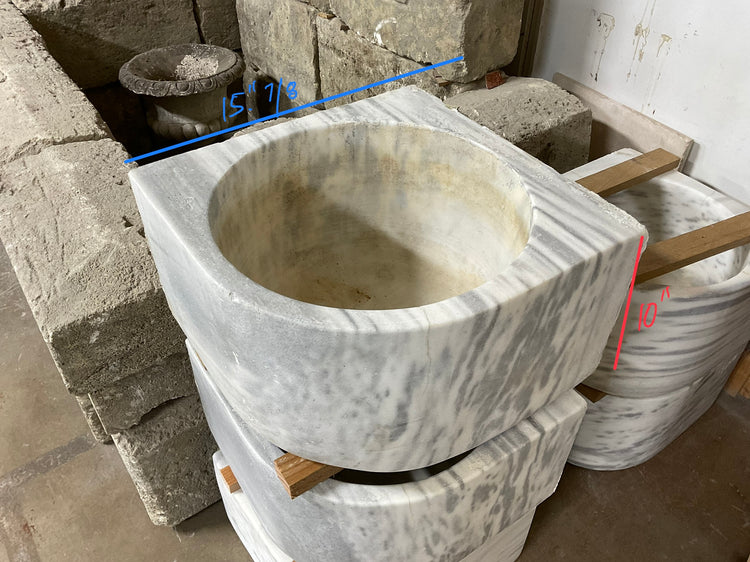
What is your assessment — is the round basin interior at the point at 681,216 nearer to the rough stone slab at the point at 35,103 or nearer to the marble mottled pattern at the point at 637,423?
the marble mottled pattern at the point at 637,423

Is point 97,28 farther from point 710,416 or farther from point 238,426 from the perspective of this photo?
point 710,416

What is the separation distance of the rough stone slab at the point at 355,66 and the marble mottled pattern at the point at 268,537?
1.43 meters

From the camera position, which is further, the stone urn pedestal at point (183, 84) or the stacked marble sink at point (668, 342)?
the stone urn pedestal at point (183, 84)

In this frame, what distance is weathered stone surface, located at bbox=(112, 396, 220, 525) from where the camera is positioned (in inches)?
→ 59.0

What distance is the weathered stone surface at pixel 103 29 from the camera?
2.89m

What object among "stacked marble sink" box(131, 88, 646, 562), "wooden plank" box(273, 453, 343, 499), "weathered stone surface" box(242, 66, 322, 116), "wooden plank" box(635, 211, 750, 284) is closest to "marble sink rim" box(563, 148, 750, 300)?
"wooden plank" box(635, 211, 750, 284)

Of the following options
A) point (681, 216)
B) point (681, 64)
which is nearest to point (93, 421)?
point (681, 216)

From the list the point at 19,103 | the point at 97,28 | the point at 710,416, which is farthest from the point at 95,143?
the point at 710,416

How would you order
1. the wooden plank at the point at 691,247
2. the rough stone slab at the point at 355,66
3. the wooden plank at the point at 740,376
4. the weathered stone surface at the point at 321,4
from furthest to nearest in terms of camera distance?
1. the weathered stone surface at the point at 321,4
2. the rough stone slab at the point at 355,66
3. the wooden plank at the point at 740,376
4. the wooden plank at the point at 691,247

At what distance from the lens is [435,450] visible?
950mm

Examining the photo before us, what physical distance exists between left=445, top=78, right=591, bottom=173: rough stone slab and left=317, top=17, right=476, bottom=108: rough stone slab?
8.2 inches

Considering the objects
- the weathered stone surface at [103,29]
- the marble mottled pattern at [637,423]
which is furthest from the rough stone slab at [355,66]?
the marble mottled pattern at [637,423]

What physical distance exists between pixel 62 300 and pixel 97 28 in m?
2.38

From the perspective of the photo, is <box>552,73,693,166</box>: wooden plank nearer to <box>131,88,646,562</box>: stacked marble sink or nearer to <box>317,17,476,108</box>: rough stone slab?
<box>317,17,476,108</box>: rough stone slab
